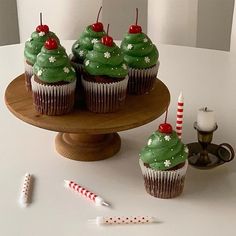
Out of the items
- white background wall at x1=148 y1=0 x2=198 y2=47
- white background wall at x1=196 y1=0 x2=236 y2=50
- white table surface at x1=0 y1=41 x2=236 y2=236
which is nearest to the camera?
white table surface at x1=0 y1=41 x2=236 y2=236

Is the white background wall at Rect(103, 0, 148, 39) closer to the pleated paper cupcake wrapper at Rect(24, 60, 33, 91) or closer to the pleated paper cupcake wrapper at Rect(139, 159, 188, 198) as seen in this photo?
the pleated paper cupcake wrapper at Rect(24, 60, 33, 91)

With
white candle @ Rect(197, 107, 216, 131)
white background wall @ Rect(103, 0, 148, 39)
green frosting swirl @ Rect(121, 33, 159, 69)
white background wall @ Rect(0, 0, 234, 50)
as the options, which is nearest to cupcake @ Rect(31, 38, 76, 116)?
green frosting swirl @ Rect(121, 33, 159, 69)

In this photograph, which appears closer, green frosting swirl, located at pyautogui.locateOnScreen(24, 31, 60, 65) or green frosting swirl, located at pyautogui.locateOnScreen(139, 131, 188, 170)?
green frosting swirl, located at pyautogui.locateOnScreen(139, 131, 188, 170)

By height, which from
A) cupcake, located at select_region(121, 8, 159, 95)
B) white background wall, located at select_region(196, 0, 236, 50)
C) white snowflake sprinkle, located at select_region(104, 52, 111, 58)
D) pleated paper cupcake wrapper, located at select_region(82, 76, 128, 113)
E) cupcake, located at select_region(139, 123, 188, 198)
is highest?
white snowflake sprinkle, located at select_region(104, 52, 111, 58)

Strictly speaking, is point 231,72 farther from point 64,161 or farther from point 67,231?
point 67,231

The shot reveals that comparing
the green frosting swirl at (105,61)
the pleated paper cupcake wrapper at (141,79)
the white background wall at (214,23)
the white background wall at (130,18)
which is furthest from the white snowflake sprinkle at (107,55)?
the white background wall at (214,23)

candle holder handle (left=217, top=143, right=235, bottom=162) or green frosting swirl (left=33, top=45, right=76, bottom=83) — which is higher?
green frosting swirl (left=33, top=45, right=76, bottom=83)
